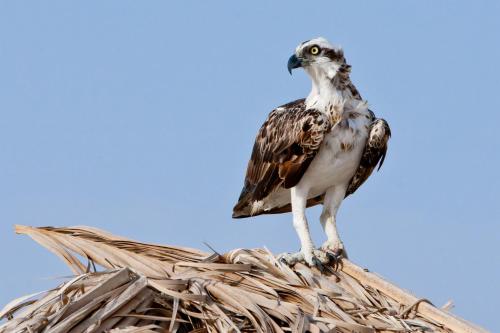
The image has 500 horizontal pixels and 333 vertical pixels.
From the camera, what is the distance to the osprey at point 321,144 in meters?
6.70

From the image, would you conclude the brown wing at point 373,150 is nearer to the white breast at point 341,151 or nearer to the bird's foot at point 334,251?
the white breast at point 341,151

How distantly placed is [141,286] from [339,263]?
1.66 meters

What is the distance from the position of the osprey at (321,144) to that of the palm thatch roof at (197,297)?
1.08 m

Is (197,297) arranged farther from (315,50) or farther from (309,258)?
(315,50)

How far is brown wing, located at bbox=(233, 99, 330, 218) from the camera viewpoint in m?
6.64

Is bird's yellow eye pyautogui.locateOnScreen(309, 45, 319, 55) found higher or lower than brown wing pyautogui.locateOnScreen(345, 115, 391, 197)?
higher

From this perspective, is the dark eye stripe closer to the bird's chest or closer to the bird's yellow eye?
the bird's yellow eye

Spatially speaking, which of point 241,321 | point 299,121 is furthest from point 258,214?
point 241,321

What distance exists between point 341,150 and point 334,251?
70 centimetres

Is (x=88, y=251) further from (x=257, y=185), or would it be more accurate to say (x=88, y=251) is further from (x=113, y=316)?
(x=257, y=185)

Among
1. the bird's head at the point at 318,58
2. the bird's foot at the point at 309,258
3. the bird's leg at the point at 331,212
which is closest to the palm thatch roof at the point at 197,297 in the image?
the bird's foot at the point at 309,258

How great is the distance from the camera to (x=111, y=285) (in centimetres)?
487

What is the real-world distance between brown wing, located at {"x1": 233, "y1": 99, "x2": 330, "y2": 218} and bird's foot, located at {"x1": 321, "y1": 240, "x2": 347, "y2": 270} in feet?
1.57

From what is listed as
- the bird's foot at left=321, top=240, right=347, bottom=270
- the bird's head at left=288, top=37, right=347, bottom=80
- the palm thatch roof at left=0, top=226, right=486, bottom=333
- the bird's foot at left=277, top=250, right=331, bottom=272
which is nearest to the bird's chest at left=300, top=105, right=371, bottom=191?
the bird's head at left=288, top=37, right=347, bottom=80
